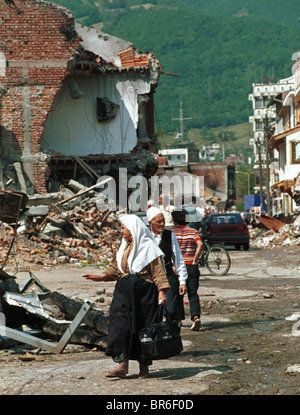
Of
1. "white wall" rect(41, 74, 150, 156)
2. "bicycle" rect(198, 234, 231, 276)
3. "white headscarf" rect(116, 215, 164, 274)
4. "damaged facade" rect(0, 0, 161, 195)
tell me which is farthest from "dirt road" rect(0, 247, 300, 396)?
"white wall" rect(41, 74, 150, 156)

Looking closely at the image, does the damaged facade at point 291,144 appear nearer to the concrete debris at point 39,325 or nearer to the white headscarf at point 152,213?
the concrete debris at point 39,325

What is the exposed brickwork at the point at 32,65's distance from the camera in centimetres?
3152

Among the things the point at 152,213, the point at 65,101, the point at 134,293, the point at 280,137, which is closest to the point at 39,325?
the point at 152,213

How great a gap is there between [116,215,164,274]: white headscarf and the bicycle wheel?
441 inches

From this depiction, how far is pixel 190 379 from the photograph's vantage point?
672 centimetres

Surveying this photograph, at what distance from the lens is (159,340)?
22.2ft

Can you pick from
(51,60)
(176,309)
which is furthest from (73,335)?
(51,60)

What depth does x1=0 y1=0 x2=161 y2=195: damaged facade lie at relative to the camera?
104ft

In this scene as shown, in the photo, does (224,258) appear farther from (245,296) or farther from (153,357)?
(153,357)

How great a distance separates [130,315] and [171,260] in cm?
204

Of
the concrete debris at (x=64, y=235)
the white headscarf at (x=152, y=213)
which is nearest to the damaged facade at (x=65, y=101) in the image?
the concrete debris at (x=64, y=235)

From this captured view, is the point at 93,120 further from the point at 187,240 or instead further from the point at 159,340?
the point at 159,340

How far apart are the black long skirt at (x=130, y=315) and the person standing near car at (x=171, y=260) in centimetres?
156

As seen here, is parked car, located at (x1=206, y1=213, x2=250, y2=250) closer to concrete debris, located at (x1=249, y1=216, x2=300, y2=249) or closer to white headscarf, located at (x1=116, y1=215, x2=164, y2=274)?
concrete debris, located at (x1=249, y1=216, x2=300, y2=249)
